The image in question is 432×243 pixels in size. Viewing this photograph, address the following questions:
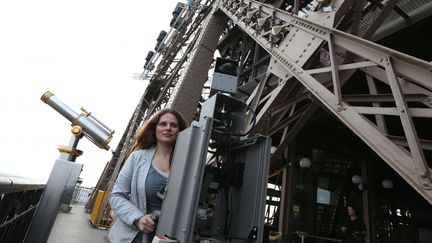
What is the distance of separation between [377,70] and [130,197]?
128 inches

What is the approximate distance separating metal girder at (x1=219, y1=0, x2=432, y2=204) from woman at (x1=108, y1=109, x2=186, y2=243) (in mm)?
1889

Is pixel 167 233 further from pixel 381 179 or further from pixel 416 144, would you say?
pixel 381 179

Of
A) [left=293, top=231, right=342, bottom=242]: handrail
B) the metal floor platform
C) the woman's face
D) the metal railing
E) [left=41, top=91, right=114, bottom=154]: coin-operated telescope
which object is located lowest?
the metal floor platform

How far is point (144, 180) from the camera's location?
6.56 ft

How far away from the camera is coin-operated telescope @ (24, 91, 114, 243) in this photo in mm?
2803

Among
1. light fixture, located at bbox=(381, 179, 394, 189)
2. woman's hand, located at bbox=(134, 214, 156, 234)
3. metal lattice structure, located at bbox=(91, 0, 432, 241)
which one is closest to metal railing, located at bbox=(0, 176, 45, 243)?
woman's hand, located at bbox=(134, 214, 156, 234)

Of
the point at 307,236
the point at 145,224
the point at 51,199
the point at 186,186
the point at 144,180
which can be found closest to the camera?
the point at 186,186

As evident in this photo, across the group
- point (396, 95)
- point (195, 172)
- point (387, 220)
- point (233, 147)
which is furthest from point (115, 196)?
point (387, 220)

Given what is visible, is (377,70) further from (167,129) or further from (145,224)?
(145,224)

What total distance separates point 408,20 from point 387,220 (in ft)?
22.0

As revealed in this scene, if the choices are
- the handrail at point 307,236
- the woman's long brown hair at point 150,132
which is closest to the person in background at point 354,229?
the handrail at point 307,236

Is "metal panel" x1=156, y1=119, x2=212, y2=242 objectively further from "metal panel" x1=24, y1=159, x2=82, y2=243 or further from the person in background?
the person in background

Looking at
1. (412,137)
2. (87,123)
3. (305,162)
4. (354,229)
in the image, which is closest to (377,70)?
(412,137)

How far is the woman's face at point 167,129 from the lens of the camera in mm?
2223
